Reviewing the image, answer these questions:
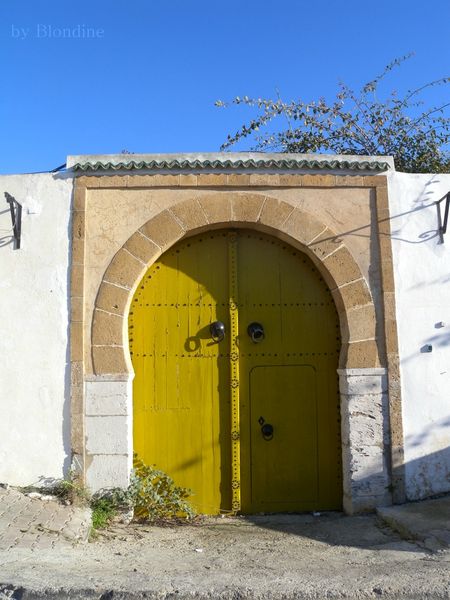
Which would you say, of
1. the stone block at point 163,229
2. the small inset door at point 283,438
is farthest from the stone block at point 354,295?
the stone block at point 163,229

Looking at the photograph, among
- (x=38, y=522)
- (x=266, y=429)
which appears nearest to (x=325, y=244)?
(x=266, y=429)

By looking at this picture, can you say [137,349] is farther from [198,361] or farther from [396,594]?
[396,594]

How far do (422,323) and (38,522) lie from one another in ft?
12.3

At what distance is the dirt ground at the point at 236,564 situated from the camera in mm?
3324

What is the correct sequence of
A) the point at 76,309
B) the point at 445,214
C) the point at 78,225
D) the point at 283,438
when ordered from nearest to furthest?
1. the point at 76,309
2. the point at 78,225
3. the point at 445,214
4. the point at 283,438

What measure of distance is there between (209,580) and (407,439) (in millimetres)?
2456

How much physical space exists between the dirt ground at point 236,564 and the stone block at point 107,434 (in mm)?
659

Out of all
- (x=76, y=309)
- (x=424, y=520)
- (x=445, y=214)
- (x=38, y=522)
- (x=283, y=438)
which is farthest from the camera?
(x=283, y=438)

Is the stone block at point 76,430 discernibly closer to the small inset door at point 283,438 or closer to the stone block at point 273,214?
the small inset door at point 283,438

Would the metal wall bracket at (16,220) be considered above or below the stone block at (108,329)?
above

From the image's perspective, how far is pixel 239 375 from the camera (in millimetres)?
5395

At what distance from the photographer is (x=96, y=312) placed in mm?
5113

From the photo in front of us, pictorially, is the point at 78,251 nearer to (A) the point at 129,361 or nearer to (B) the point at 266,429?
(A) the point at 129,361

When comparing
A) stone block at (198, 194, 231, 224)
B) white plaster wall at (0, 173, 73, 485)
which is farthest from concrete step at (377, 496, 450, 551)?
stone block at (198, 194, 231, 224)
